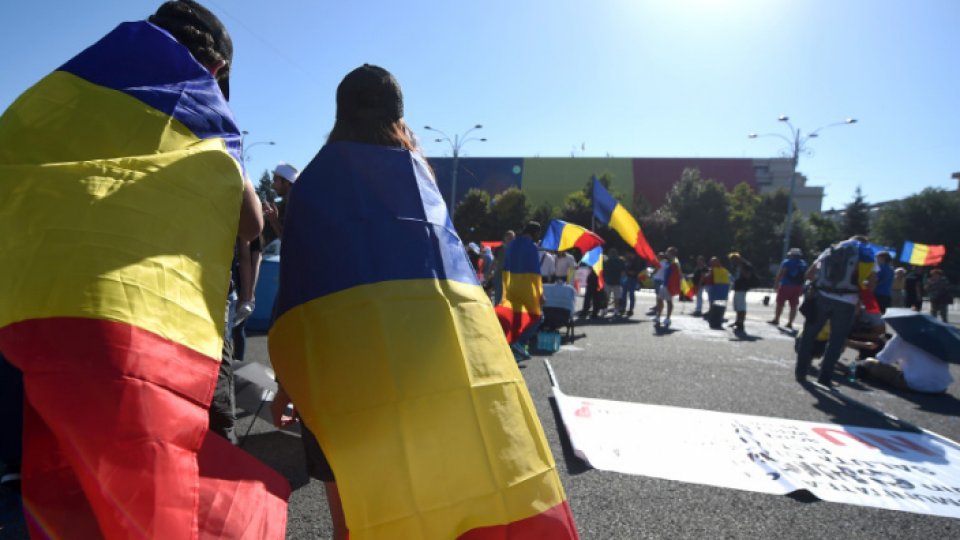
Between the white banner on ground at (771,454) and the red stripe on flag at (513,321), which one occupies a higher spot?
the red stripe on flag at (513,321)

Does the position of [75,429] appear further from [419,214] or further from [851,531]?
[851,531]

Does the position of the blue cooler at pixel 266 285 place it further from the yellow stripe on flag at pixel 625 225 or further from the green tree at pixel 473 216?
the green tree at pixel 473 216

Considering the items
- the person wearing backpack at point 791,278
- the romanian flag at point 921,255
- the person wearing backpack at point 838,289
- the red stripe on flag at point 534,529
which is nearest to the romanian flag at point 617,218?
the person wearing backpack at point 791,278

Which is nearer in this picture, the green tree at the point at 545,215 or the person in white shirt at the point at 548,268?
the person in white shirt at the point at 548,268

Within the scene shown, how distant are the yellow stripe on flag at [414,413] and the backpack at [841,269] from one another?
5.80 m

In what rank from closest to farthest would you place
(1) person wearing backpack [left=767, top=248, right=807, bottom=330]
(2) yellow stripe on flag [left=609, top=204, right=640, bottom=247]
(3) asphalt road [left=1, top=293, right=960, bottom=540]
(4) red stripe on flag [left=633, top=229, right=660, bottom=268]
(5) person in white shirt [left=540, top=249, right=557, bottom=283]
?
(3) asphalt road [left=1, top=293, right=960, bottom=540] < (1) person wearing backpack [left=767, top=248, right=807, bottom=330] < (4) red stripe on flag [left=633, top=229, right=660, bottom=268] < (5) person in white shirt [left=540, top=249, right=557, bottom=283] < (2) yellow stripe on flag [left=609, top=204, right=640, bottom=247]

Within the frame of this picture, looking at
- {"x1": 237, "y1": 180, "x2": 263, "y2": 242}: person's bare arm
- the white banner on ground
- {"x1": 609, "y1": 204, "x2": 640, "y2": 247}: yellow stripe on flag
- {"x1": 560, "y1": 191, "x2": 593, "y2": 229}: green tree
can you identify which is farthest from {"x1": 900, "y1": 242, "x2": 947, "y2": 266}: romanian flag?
{"x1": 237, "y1": 180, "x2": 263, "y2": 242}: person's bare arm

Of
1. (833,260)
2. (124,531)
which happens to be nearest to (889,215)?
(833,260)

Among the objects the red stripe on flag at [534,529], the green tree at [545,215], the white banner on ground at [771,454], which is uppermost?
the green tree at [545,215]

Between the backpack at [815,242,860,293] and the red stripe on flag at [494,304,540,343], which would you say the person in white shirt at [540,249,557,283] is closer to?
the red stripe on flag at [494,304,540,343]

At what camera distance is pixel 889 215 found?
47.3m

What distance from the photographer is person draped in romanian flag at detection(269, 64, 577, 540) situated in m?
1.35

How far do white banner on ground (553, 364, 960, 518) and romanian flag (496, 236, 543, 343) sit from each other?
164 cm

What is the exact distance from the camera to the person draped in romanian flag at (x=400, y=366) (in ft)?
4.42
